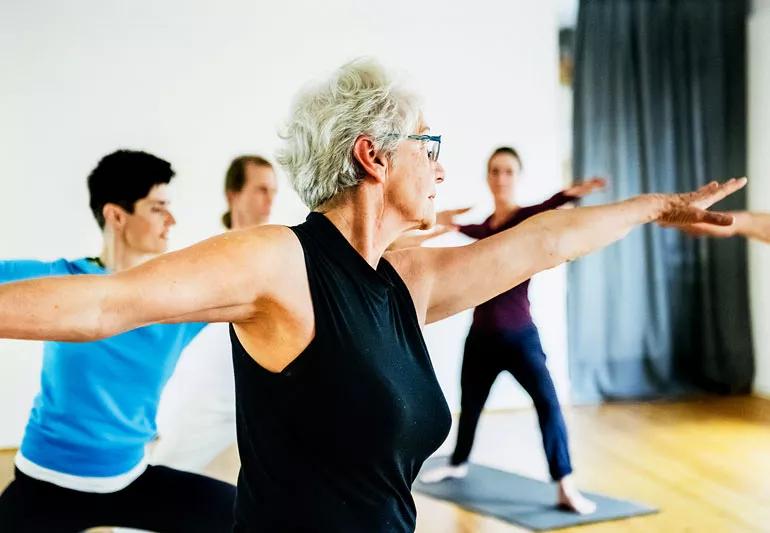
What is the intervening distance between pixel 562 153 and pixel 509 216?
6.92ft

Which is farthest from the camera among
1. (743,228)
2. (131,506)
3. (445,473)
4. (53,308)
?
(445,473)

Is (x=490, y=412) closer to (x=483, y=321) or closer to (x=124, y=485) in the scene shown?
(x=483, y=321)

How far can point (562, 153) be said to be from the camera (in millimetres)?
5746

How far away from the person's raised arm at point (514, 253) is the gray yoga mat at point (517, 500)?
1.92 m

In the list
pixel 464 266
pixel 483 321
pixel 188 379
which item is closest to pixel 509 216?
pixel 483 321

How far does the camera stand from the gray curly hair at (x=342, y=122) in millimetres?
1166

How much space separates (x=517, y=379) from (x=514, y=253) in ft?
7.31

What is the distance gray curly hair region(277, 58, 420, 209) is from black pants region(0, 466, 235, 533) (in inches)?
32.8

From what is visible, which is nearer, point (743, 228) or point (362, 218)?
point (362, 218)

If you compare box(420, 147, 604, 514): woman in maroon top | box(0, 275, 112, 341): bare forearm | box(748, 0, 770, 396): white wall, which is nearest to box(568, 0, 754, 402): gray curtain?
box(748, 0, 770, 396): white wall

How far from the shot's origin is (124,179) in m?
2.22

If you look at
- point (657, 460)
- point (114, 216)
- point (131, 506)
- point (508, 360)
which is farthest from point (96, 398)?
point (657, 460)

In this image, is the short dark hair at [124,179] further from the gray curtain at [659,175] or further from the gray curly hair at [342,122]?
the gray curtain at [659,175]

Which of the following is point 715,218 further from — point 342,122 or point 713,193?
point 342,122
